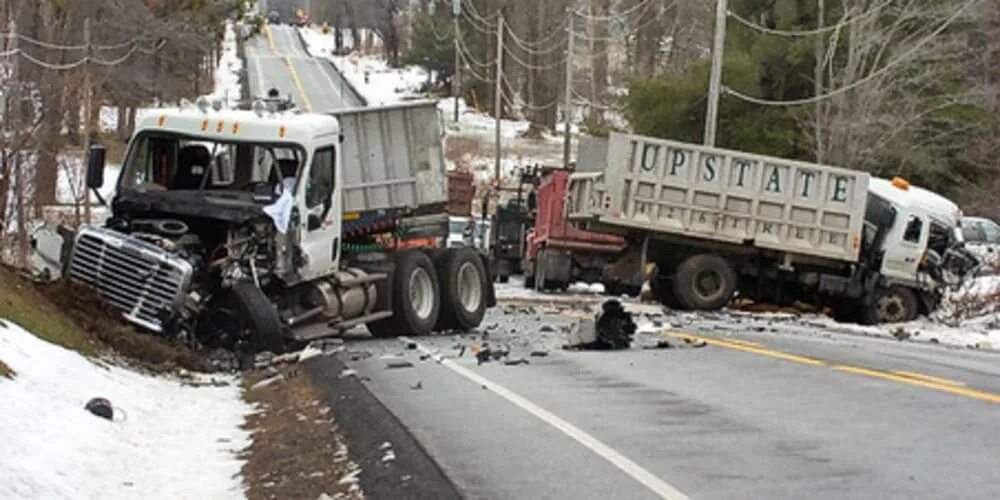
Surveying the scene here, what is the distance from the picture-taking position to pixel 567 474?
778 centimetres

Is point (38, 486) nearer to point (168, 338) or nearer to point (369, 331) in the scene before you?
point (168, 338)

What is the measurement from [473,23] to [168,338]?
3218 inches

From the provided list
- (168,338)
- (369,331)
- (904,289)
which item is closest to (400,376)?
(168,338)

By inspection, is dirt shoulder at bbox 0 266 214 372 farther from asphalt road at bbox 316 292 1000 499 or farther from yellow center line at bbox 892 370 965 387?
yellow center line at bbox 892 370 965 387

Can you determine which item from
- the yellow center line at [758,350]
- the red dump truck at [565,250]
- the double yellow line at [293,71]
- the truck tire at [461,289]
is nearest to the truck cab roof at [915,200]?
the red dump truck at [565,250]

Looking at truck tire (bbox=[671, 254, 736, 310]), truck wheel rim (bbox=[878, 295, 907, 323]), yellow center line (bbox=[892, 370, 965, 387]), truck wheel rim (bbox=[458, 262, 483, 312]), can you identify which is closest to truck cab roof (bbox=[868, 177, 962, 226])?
truck wheel rim (bbox=[878, 295, 907, 323])

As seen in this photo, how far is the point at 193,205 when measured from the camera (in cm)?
1483

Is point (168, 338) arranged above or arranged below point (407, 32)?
below

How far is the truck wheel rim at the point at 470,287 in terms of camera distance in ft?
61.4

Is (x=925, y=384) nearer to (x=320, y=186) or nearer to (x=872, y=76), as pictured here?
(x=320, y=186)

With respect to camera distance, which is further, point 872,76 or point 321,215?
point 872,76

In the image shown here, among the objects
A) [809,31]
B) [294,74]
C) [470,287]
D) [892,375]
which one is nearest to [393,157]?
[470,287]

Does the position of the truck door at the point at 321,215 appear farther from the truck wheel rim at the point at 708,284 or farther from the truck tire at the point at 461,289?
the truck wheel rim at the point at 708,284

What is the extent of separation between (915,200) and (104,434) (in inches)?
791
